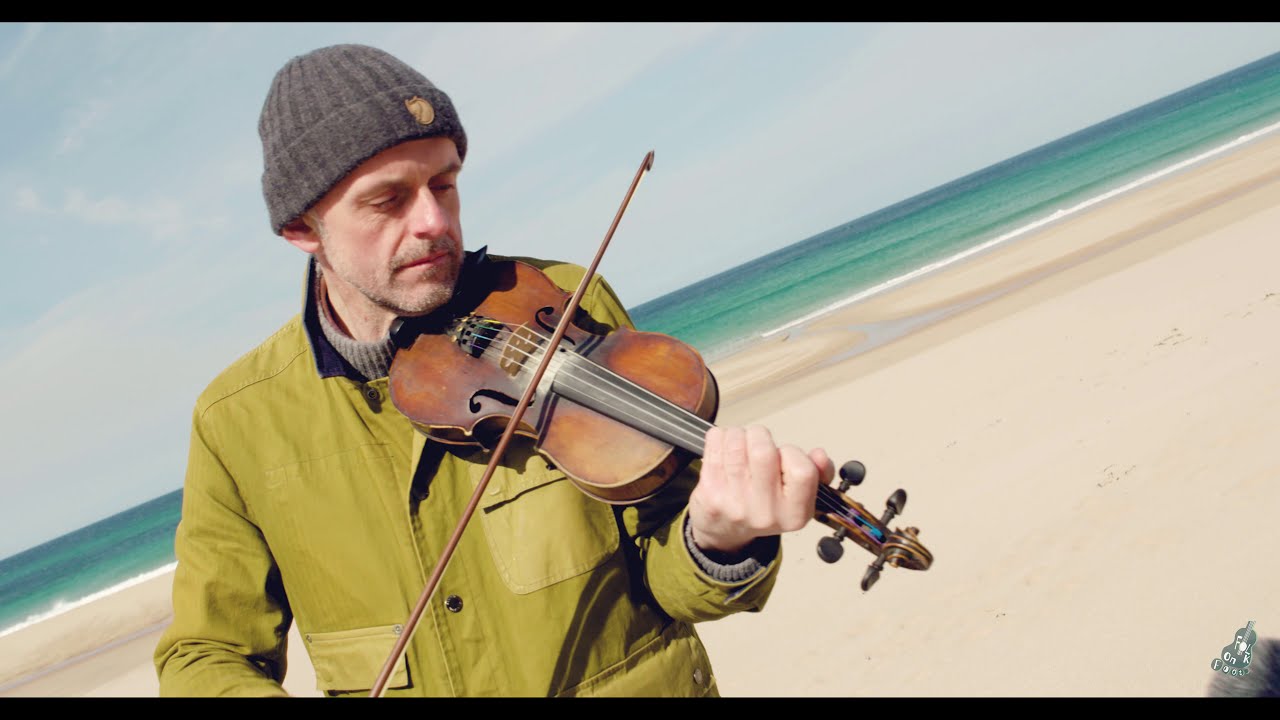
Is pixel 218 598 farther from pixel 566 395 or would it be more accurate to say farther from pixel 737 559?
pixel 737 559

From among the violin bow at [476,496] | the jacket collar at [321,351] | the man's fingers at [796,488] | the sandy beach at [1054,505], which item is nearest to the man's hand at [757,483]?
the man's fingers at [796,488]

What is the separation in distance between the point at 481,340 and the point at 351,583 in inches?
25.6

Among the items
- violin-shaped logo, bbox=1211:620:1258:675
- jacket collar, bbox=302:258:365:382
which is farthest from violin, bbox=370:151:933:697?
violin-shaped logo, bbox=1211:620:1258:675

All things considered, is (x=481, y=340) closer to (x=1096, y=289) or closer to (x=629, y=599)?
(x=629, y=599)

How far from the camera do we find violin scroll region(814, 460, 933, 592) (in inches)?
60.7

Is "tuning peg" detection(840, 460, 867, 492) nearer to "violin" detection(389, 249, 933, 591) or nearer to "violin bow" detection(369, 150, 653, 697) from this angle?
"violin" detection(389, 249, 933, 591)

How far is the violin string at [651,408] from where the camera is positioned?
5.22ft

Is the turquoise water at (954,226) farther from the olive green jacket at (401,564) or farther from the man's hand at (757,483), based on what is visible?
the man's hand at (757,483)

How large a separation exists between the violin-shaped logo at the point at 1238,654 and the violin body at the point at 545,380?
3.38 meters

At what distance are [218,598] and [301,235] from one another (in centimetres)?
86

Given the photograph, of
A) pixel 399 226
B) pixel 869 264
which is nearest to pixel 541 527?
pixel 399 226

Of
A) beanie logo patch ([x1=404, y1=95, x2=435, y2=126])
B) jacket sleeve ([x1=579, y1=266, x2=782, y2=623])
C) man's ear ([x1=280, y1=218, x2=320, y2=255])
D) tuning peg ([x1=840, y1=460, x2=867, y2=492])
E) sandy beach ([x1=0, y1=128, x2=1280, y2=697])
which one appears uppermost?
beanie logo patch ([x1=404, y1=95, x2=435, y2=126])

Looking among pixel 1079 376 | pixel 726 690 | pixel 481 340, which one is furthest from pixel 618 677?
pixel 1079 376

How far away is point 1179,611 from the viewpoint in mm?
4008
